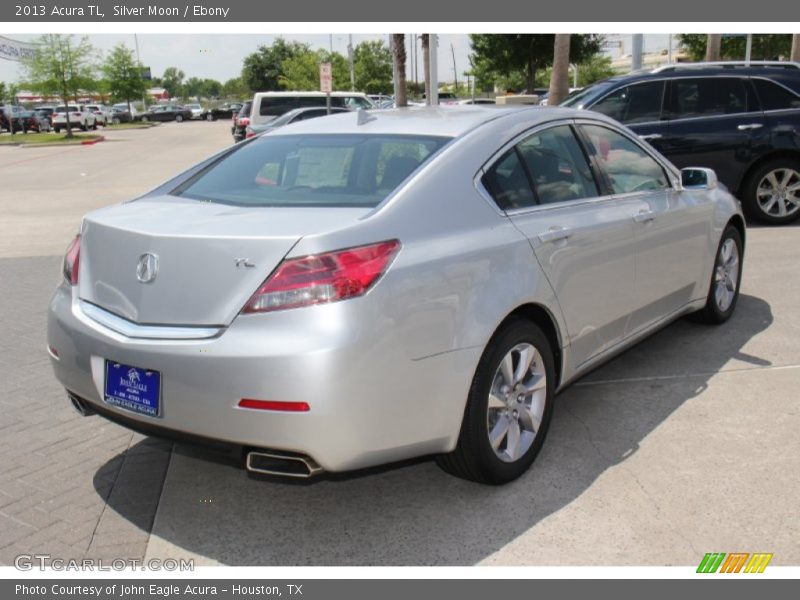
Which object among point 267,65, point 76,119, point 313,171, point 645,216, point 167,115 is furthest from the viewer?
point 267,65

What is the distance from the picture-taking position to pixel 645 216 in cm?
448

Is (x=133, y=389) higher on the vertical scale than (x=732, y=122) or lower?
lower

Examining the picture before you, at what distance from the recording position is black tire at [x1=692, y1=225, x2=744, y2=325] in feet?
18.3

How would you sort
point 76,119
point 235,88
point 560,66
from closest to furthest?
1. point 560,66
2. point 76,119
3. point 235,88

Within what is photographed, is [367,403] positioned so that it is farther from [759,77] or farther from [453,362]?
[759,77]

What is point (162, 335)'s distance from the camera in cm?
296

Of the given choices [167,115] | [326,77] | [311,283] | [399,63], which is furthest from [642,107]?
[167,115]

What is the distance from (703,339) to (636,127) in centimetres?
495

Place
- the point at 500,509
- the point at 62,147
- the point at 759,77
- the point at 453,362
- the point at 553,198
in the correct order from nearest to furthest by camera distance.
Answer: the point at 453,362 → the point at 500,509 → the point at 553,198 → the point at 759,77 → the point at 62,147

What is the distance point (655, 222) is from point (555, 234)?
3.71ft

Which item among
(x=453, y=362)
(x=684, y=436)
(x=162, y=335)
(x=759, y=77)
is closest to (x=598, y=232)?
(x=684, y=436)

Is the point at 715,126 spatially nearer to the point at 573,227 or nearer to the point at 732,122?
the point at 732,122

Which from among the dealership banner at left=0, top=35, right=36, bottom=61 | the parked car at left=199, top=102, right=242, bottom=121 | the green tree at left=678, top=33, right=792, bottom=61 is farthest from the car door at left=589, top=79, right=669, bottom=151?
the parked car at left=199, top=102, right=242, bottom=121

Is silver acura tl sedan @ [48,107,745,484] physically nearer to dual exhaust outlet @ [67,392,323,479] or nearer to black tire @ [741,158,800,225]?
dual exhaust outlet @ [67,392,323,479]
